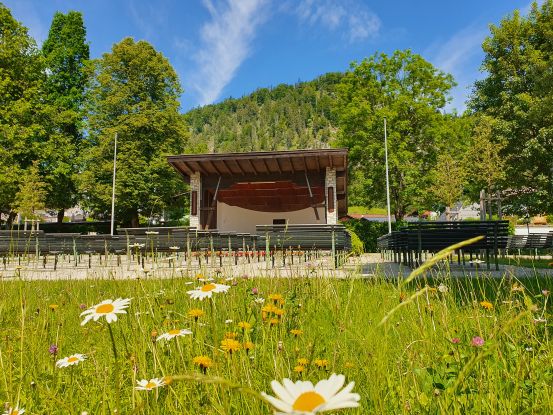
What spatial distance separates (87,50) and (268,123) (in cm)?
14880

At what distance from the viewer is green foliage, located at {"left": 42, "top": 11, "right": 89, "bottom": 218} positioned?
1159 inches

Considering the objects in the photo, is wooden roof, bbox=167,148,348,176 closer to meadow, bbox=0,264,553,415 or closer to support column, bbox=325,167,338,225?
support column, bbox=325,167,338,225

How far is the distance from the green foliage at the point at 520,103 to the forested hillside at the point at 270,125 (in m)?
120

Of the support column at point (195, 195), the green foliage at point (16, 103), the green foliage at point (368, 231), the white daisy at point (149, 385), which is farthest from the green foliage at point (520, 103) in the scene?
the green foliage at point (16, 103)

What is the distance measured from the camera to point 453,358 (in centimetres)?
182

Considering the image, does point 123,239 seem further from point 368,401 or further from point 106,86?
point 106,86

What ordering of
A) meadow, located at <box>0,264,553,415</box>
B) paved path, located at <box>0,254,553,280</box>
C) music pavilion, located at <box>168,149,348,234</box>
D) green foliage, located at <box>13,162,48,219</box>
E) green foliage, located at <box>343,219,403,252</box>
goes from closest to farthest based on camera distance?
meadow, located at <box>0,264,553,415</box>
paved path, located at <box>0,254,553,280</box>
music pavilion, located at <box>168,149,348,234</box>
green foliage, located at <box>13,162,48,219</box>
green foliage, located at <box>343,219,403,252</box>

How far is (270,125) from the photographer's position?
17650cm

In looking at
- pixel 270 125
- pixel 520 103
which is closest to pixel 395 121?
pixel 520 103

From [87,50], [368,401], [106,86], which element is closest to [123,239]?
[368,401]

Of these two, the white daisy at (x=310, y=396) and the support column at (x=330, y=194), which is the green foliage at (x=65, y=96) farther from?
the white daisy at (x=310, y=396)

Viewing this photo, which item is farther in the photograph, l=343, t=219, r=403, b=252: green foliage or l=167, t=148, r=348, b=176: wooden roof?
l=343, t=219, r=403, b=252: green foliage

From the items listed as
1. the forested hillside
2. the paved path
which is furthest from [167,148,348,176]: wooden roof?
the forested hillside

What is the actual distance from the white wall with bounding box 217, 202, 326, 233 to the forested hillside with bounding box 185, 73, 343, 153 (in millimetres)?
121149
